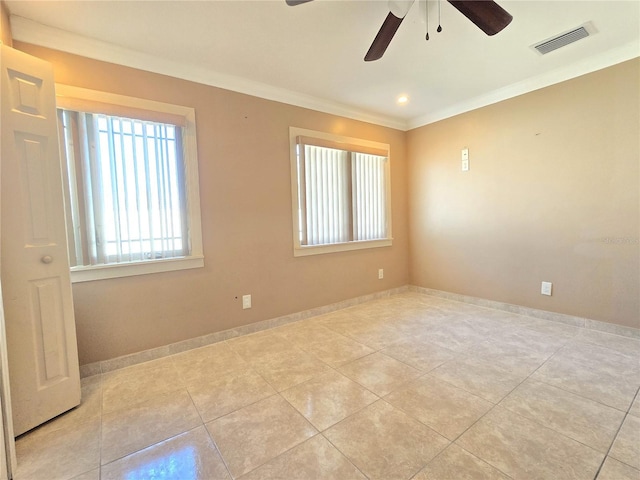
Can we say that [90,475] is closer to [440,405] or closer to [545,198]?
[440,405]

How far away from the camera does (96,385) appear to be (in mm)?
2021

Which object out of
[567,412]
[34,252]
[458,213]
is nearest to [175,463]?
[34,252]

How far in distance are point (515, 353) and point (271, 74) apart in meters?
3.21

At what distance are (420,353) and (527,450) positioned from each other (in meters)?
1.02

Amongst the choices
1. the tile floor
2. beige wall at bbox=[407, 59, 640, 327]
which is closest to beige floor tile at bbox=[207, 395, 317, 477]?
the tile floor

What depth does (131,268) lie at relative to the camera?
228 cm

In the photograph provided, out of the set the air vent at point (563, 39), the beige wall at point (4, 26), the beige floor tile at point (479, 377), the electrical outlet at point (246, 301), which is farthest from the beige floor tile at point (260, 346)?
the air vent at point (563, 39)

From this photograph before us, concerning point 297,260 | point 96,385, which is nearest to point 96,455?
point 96,385

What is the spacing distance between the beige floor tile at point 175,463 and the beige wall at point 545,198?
3.35m

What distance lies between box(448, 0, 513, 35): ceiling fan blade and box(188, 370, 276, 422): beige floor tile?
2.51 m

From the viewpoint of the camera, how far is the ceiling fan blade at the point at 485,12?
4.88 ft

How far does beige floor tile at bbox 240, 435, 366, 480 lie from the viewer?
49.2 inches

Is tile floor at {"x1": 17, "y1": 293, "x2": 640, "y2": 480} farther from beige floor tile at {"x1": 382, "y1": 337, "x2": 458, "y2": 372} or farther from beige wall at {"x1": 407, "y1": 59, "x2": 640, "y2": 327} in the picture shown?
beige wall at {"x1": 407, "y1": 59, "x2": 640, "y2": 327}

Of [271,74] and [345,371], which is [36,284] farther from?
[271,74]
